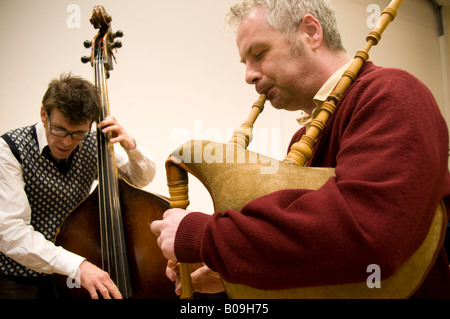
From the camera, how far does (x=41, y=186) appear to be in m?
1.47

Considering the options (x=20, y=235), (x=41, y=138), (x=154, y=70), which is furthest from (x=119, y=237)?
(x=154, y=70)

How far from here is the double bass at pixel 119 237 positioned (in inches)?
49.0

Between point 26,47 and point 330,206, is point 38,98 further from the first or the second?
point 330,206

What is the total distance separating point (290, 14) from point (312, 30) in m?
0.08

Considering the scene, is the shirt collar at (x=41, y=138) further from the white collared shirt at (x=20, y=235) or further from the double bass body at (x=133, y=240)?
the double bass body at (x=133, y=240)

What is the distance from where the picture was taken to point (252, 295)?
574 mm

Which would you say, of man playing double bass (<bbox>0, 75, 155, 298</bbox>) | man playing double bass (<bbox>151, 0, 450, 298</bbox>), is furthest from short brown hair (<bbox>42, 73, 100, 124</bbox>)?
man playing double bass (<bbox>151, 0, 450, 298</bbox>)

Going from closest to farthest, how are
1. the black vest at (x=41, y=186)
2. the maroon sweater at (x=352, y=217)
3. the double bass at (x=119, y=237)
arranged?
1. the maroon sweater at (x=352, y=217)
2. the double bass at (x=119, y=237)
3. the black vest at (x=41, y=186)

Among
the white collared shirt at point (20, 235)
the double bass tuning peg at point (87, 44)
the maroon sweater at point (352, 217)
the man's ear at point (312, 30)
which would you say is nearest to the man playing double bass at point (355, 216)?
the maroon sweater at point (352, 217)

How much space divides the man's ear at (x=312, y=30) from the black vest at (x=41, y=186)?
48.6 inches

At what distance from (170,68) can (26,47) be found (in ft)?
2.86

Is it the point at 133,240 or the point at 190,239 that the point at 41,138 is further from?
the point at 190,239

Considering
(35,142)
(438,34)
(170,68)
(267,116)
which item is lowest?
(35,142)

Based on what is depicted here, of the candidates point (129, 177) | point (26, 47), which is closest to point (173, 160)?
point (129, 177)
